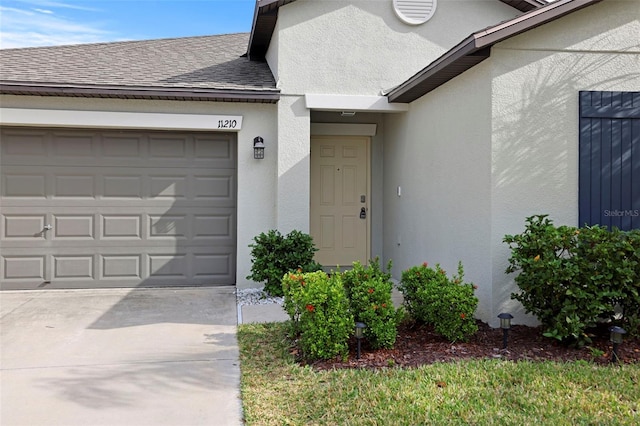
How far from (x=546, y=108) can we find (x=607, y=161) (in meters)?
0.84

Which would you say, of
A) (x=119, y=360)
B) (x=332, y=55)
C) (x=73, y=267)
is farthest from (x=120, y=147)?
(x=119, y=360)

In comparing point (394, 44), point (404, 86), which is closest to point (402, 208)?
point (404, 86)

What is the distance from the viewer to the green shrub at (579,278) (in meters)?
4.68

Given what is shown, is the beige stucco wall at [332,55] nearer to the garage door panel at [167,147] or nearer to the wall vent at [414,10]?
the wall vent at [414,10]

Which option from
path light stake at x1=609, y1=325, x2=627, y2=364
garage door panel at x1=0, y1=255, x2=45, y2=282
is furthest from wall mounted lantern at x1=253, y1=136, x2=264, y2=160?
path light stake at x1=609, y1=325, x2=627, y2=364

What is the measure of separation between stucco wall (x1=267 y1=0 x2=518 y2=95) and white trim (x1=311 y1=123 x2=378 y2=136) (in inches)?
44.6

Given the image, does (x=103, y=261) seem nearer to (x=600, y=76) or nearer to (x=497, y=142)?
(x=497, y=142)

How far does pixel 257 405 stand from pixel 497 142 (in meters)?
3.60

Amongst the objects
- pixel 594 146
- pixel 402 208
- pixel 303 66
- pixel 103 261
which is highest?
pixel 303 66

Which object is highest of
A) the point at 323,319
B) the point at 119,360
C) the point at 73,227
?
the point at 73,227

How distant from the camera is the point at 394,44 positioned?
8.43 m

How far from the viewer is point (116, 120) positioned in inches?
310

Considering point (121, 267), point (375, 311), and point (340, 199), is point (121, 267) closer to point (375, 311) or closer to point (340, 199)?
point (340, 199)

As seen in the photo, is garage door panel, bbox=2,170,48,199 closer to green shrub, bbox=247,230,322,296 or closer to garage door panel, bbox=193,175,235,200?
garage door panel, bbox=193,175,235,200
